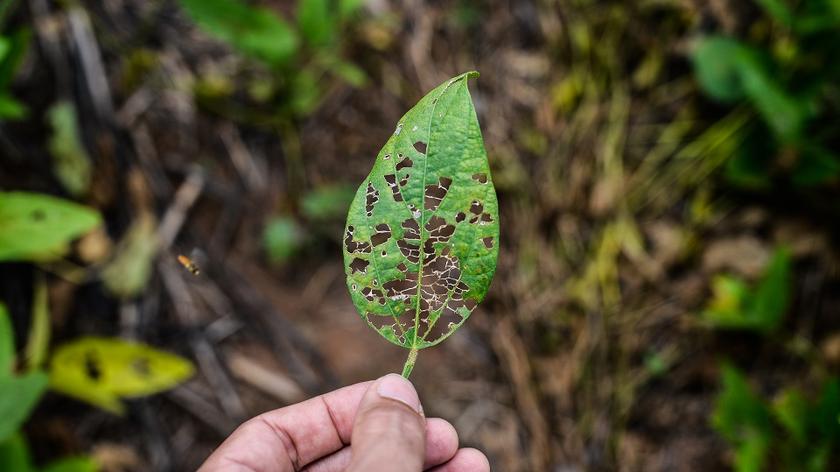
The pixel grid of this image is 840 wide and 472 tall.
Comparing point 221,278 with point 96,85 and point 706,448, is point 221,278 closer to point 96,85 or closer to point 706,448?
point 96,85

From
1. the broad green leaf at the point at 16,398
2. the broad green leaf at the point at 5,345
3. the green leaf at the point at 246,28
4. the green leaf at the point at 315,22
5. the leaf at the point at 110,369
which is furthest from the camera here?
the green leaf at the point at 315,22

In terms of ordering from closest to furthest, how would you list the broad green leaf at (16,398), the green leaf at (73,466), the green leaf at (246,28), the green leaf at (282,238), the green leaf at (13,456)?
the broad green leaf at (16,398), the green leaf at (13,456), the green leaf at (73,466), the green leaf at (246,28), the green leaf at (282,238)

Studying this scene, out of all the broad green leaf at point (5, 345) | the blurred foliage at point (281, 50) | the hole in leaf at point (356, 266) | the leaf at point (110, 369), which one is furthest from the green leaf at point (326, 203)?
the broad green leaf at point (5, 345)

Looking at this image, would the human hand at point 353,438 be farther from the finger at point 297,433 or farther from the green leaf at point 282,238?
the green leaf at point 282,238

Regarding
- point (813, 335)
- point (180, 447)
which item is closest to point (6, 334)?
point (180, 447)

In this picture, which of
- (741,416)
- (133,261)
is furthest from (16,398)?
(741,416)

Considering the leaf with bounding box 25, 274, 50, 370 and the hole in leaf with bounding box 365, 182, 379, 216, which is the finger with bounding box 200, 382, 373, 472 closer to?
the hole in leaf with bounding box 365, 182, 379, 216

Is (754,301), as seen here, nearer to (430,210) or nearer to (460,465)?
(460,465)

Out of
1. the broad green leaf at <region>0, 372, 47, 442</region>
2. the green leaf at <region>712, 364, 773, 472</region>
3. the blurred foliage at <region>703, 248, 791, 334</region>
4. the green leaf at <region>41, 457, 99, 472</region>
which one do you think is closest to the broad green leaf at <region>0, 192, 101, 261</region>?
the broad green leaf at <region>0, 372, 47, 442</region>
